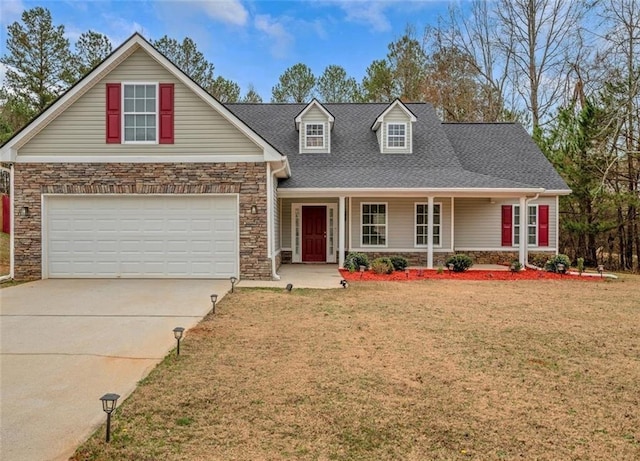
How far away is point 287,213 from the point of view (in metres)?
15.7

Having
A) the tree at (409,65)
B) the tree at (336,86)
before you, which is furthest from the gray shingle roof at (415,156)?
the tree at (336,86)

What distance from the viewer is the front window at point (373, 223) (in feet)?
50.4

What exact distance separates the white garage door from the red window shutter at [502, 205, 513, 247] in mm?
10208

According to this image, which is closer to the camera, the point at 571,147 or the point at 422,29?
the point at 571,147

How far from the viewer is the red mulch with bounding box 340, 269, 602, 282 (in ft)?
40.3

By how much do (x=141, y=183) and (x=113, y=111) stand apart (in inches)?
79.1

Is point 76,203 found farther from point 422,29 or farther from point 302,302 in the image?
point 422,29

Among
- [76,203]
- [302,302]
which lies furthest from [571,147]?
[76,203]

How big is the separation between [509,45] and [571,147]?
9313 millimetres

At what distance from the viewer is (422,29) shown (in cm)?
2700

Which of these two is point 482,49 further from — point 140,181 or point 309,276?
point 140,181

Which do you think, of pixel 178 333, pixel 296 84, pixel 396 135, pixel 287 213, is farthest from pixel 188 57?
pixel 178 333

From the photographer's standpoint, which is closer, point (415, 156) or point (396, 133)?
point (415, 156)

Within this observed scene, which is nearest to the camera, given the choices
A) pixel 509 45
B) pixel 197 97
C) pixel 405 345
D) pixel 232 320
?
pixel 405 345
